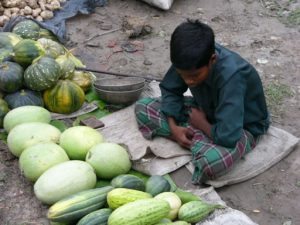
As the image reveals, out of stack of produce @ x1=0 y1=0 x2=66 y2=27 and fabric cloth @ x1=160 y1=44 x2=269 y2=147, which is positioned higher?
fabric cloth @ x1=160 y1=44 x2=269 y2=147

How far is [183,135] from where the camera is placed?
3.68m

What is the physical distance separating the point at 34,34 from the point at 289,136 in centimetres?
279

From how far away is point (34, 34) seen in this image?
4.97 meters

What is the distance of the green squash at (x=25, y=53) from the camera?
4.18 metres

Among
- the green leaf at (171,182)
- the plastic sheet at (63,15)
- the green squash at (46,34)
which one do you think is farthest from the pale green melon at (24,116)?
the plastic sheet at (63,15)

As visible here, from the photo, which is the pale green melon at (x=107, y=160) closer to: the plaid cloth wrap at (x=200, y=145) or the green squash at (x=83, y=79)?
the plaid cloth wrap at (x=200, y=145)

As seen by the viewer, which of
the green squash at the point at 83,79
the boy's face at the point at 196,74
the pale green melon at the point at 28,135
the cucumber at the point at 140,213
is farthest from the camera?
the green squash at the point at 83,79

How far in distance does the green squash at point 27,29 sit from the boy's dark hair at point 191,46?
2.44 meters

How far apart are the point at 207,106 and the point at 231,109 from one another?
0.39 meters

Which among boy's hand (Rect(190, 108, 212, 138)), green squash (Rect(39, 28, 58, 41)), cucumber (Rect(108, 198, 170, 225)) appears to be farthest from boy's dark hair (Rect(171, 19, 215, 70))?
green squash (Rect(39, 28, 58, 41))

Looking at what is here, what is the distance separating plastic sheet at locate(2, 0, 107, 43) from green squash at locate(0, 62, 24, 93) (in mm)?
1321

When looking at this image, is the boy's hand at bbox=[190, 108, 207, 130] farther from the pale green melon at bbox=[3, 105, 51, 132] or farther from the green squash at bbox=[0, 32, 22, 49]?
the green squash at bbox=[0, 32, 22, 49]

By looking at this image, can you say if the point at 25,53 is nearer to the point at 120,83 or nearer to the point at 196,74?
the point at 120,83

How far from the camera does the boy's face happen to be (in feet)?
9.98
